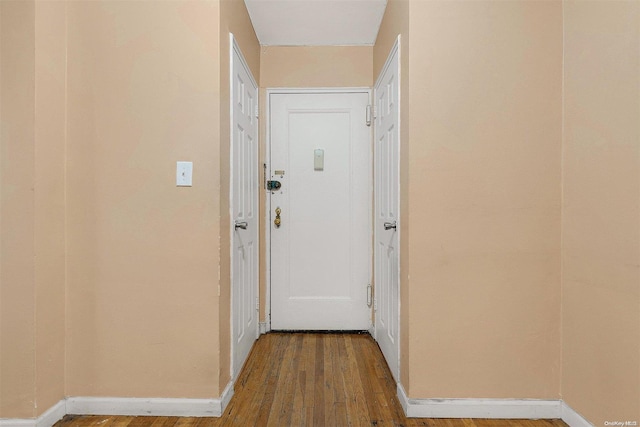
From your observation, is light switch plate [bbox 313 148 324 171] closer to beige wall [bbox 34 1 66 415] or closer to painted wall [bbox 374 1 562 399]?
painted wall [bbox 374 1 562 399]

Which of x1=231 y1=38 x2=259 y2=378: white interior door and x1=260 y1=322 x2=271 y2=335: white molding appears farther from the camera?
x1=260 y1=322 x2=271 y2=335: white molding

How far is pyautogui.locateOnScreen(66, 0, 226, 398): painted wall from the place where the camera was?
6.03ft

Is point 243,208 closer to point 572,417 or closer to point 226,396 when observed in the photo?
point 226,396

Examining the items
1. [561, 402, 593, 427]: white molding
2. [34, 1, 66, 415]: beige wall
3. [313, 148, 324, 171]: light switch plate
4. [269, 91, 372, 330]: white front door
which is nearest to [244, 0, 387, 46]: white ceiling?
[269, 91, 372, 330]: white front door

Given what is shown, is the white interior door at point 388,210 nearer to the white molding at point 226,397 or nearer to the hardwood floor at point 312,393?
the hardwood floor at point 312,393

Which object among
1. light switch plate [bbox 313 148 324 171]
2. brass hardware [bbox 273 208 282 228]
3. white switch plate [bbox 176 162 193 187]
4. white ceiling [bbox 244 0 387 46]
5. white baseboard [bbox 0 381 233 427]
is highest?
white ceiling [bbox 244 0 387 46]

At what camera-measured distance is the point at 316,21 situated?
105 inches

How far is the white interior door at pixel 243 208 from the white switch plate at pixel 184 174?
0.85ft

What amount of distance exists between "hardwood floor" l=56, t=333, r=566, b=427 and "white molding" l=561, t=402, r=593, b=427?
38mm

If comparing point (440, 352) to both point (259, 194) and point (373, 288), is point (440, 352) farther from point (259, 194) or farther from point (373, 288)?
point (259, 194)

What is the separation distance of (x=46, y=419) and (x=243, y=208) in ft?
4.53

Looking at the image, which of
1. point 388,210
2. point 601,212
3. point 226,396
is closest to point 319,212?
point 388,210

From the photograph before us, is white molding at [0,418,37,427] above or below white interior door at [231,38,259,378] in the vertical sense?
below

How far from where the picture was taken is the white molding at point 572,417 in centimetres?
167
